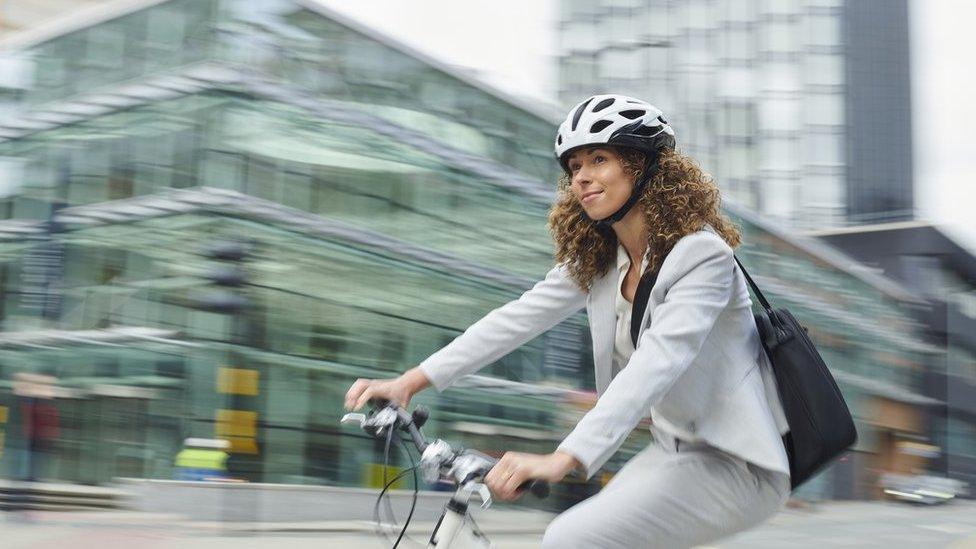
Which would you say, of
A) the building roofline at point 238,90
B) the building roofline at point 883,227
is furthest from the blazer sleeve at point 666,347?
the building roofline at point 883,227

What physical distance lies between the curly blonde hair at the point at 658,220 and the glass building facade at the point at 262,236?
352 inches

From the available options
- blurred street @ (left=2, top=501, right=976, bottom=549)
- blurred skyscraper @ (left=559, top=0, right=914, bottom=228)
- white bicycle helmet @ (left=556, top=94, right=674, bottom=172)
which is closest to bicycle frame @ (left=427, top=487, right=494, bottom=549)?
white bicycle helmet @ (left=556, top=94, right=674, bottom=172)

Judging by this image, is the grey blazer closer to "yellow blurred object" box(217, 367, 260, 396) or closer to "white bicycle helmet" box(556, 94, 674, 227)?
"white bicycle helmet" box(556, 94, 674, 227)

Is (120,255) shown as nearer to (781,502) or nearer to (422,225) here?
(422,225)

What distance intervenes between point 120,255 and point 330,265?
293 centimetres

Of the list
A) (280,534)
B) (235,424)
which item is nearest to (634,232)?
(280,534)

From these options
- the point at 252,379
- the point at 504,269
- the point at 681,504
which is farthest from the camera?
the point at 504,269

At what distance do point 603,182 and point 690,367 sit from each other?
1.46 feet

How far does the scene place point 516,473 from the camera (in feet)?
6.72

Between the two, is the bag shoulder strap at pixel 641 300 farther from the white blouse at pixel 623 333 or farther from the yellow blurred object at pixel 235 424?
the yellow blurred object at pixel 235 424

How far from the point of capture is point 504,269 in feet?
57.4

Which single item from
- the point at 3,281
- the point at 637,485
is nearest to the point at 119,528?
the point at 3,281

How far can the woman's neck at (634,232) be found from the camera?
2568 millimetres

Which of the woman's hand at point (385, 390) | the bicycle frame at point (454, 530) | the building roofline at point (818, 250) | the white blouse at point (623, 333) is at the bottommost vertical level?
the bicycle frame at point (454, 530)
